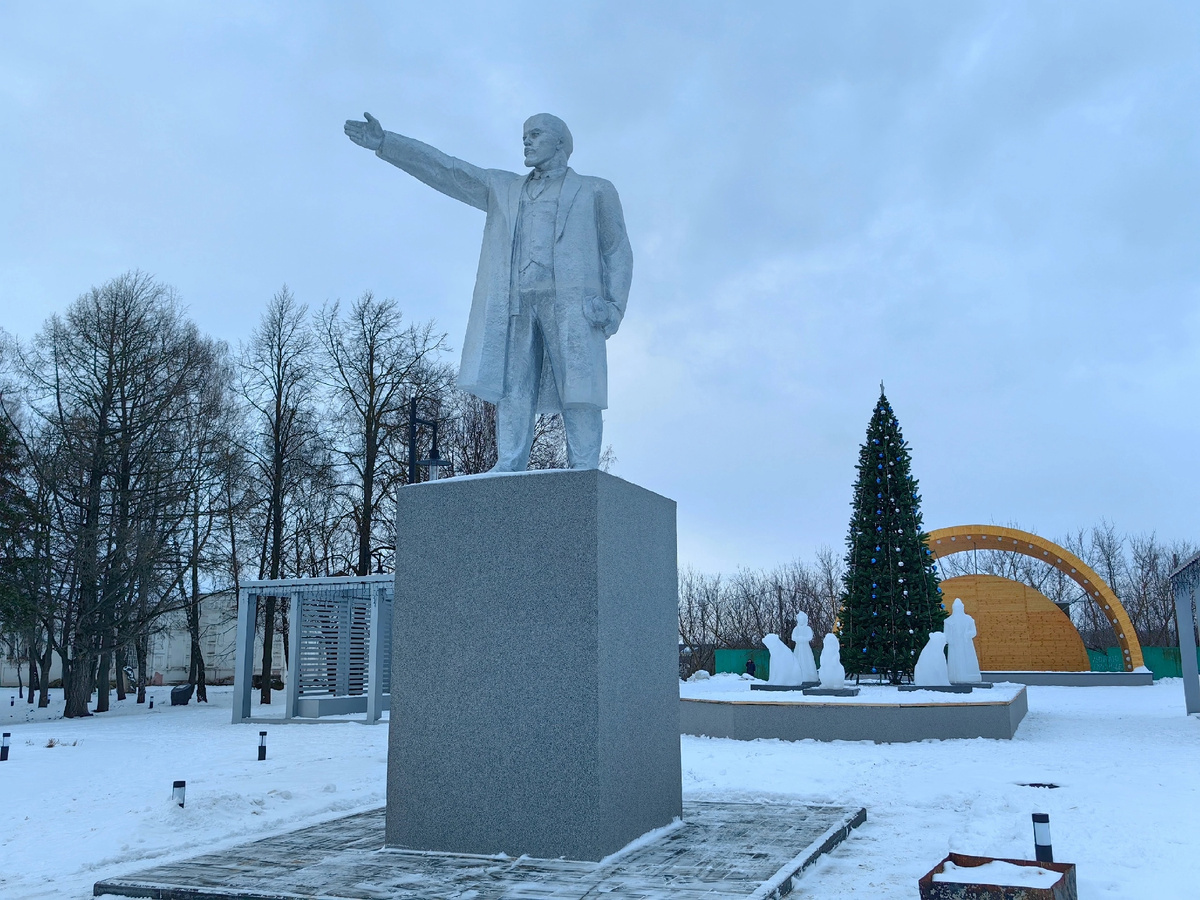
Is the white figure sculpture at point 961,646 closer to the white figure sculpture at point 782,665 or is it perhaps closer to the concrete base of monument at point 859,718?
the concrete base of monument at point 859,718

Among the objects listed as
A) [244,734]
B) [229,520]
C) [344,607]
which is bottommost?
[244,734]

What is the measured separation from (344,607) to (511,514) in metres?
18.1

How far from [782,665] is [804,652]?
88cm

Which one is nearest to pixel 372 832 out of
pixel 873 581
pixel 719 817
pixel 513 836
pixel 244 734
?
pixel 513 836

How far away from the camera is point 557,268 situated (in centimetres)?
609

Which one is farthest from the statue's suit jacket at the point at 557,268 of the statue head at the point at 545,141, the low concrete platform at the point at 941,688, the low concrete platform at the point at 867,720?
the low concrete platform at the point at 941,688

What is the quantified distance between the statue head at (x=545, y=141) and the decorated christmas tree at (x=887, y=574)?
47.8 ft

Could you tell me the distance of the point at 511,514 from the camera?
548 centimetres

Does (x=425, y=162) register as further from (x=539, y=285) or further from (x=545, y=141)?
(x=539, y=285)

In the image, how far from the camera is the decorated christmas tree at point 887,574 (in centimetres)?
1878

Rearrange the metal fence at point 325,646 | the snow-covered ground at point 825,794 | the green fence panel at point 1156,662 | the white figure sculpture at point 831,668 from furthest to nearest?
the green fence panel at point 1156,662 → the metal fence at point 325,646 → the white figure sculpture at point 831,668 → the snow-covered ground at point 825,794

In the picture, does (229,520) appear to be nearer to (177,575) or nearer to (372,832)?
(177,575)

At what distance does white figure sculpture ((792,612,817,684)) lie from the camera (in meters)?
17.8

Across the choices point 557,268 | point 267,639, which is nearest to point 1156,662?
point 267,639
